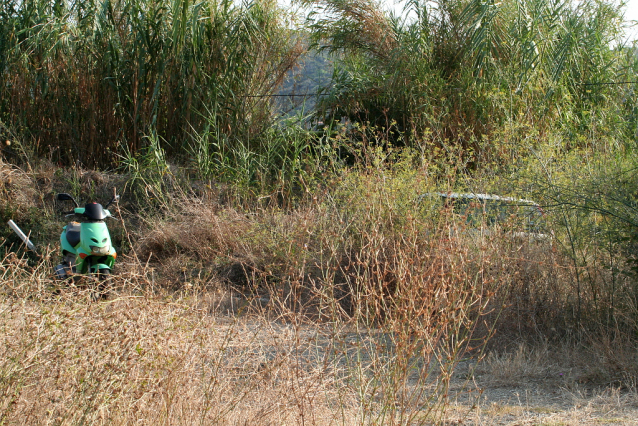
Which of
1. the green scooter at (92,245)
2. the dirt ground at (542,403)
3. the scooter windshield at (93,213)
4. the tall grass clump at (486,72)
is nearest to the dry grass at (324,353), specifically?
the dirt ground at (542,403)

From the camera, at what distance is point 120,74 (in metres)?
8.45

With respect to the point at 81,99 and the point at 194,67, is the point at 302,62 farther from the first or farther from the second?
the point at 81,99

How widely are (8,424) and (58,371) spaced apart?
0.95 ft

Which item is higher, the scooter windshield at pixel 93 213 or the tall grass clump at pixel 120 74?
the tall grass clump at pixel 120 74

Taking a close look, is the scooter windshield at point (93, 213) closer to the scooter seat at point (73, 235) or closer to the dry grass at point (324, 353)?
the scooter seat at point (73, 235)

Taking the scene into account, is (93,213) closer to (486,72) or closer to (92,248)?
(92,248)

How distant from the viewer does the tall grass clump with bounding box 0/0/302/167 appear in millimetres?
8398

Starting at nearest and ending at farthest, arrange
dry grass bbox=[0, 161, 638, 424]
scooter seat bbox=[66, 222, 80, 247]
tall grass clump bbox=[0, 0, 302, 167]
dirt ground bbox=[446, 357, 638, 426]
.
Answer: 1. dry grass bbox=[0, 161, 638, 424]
2. dirt ground bbox=[446, 357, 638, 426]
3. scooter seat bbox=[66, 222, 80, 247]
4. tall grass clump bbox=[0, 0, 302, 167]

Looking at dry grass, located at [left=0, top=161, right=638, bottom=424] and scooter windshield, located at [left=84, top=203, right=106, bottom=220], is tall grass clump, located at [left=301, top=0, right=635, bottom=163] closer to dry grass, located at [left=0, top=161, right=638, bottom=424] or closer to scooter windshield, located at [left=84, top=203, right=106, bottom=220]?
dry grass, located at [left=0, top=161, right=638, bottom=424]

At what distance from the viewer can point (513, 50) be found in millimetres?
8867

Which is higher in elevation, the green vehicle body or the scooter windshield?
the scooter windshield

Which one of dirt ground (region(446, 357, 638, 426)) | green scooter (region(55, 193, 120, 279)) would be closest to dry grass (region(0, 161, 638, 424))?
dirt ground (region(446, 357, 638, 426))

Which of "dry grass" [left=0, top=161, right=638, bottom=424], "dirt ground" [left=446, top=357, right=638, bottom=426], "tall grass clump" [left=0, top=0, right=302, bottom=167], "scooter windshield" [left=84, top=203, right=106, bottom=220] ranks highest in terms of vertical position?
"tall grass clump" [left=0, top=0, right=302, bottom=167]

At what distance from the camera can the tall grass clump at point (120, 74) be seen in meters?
8.40
